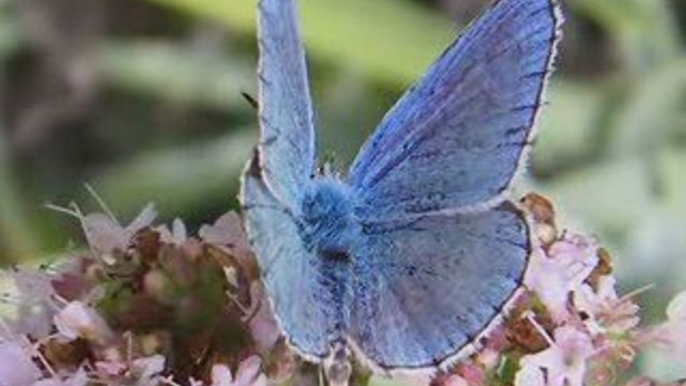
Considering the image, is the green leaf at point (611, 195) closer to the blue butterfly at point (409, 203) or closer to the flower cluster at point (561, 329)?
the flower cluster at point (561, 329)

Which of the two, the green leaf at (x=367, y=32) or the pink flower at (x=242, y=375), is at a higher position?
the green leaf at (x=367, y=32)

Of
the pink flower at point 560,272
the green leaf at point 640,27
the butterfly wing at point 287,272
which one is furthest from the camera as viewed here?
the green leaf at point 640,27

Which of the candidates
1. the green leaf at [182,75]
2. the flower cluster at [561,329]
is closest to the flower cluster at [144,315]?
the flower cluster at [561,329]

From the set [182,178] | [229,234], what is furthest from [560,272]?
[182,178]

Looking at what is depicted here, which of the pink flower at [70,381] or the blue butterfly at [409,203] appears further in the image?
the pink flower at [70,381]

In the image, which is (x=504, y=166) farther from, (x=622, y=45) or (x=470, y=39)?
(x=622, y=45)

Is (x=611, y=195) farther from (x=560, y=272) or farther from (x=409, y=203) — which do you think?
(x=409, y=203)

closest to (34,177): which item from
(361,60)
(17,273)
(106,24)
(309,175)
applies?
(106,24)

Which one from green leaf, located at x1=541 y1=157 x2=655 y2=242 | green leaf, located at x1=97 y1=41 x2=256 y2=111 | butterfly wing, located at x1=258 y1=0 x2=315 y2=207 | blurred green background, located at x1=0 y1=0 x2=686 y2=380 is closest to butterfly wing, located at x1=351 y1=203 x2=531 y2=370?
butterfly wing, located at x1=258 y1=0 x2=315 y2=207
